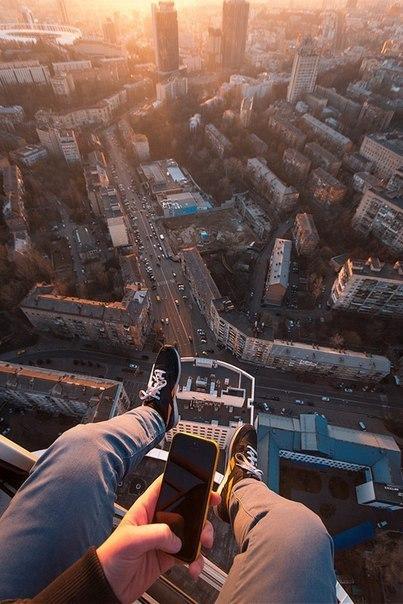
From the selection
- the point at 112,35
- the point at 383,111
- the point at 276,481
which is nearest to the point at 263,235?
the point at 276,481

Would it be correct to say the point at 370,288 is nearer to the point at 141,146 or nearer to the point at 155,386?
the point at 155,386

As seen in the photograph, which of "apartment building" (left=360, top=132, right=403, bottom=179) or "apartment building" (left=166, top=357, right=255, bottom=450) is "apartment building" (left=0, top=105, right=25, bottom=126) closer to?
"apartment building" (left=360, top=132, right=403, bottom=179)

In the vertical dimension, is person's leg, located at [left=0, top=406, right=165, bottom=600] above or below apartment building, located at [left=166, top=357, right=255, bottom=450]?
above

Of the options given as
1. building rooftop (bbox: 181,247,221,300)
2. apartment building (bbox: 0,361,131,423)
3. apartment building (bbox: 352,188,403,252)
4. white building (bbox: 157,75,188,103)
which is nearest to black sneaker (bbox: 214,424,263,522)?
apartment building (bbox: 0,361,131,423)

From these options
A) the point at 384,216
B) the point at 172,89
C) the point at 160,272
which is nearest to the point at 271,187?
the point at 384,216

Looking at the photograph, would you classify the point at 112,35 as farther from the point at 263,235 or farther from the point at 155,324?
the point at 155,324

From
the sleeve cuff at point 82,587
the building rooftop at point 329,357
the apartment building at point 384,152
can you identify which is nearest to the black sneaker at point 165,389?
the sleeve cuff at point 82,587
